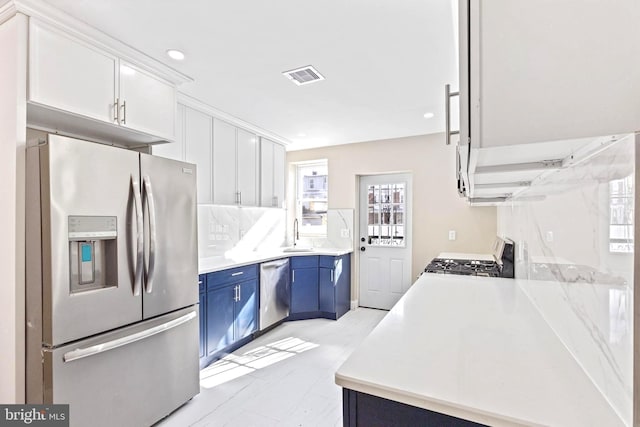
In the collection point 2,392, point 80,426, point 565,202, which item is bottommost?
point 80,426

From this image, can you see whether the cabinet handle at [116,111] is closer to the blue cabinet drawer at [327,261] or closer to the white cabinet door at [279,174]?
the white cabinet door at [279,174]

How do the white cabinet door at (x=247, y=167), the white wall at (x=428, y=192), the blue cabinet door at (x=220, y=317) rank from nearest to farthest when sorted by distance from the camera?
the blue cabinet door at (x=220, y=317) → the white cabinet door at (x=247, y=167) → the white wall at (x=428, y=192)

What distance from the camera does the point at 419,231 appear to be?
13.4ft

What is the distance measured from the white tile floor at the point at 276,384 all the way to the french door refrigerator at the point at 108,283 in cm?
24

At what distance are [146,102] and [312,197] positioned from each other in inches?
119

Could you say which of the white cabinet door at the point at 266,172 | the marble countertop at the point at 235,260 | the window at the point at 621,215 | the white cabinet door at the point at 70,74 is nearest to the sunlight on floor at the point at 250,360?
the marble countertop at the point at 235,260

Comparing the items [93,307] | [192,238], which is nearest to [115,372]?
[93,307]

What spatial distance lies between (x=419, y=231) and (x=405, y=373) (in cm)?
345

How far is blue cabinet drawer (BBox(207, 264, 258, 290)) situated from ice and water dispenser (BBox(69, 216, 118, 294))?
38.4 inches

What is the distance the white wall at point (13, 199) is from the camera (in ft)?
5.01

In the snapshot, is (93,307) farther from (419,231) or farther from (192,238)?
(419,231)

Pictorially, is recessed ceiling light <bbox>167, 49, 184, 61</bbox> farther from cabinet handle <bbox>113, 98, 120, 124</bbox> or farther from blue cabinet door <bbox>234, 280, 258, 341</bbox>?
blue cabinet door <bbox>234, 280, 258, 341</bbox>

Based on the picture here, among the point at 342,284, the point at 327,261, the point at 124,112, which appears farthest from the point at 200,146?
the point at 342,284

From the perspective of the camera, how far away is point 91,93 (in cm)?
181
